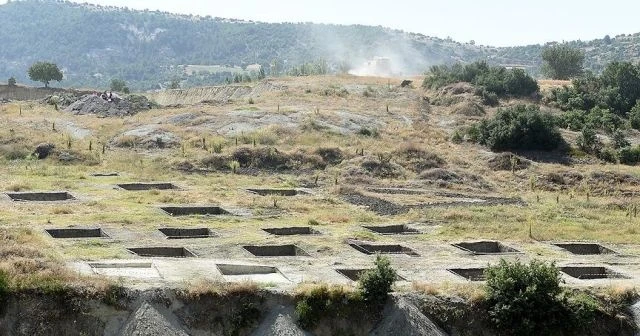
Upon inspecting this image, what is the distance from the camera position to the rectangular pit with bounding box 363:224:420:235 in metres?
38.3

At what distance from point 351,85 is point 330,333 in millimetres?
65993

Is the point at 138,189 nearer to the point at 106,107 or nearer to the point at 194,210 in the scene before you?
the point at 194,210

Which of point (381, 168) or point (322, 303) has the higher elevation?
point (322, 303)

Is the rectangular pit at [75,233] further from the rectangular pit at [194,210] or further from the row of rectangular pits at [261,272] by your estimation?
the rectangular pit at [194,210]

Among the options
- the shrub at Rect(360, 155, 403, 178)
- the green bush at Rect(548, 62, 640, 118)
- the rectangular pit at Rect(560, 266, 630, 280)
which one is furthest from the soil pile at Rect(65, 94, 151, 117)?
the rectangular pit at Rect(560, 266, 630, 280)

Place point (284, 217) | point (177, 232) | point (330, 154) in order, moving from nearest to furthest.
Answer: point (177, 232) → point (284, 217) → point (330, 154)

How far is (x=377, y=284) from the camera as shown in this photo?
2503cm

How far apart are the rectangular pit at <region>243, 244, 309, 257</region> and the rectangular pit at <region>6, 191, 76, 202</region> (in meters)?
12.4

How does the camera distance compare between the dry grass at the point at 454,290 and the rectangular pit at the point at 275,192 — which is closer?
the dry grass at the point at 454,290

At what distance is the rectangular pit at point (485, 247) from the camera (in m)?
35.3

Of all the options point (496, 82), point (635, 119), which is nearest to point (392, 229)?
point (635, 119)

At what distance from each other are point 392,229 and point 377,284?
1394 centimetres

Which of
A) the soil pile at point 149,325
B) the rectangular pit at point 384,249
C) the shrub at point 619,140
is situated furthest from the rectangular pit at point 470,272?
the shrub at point 619,140

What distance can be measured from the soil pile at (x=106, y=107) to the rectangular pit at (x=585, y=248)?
44.0 meters
